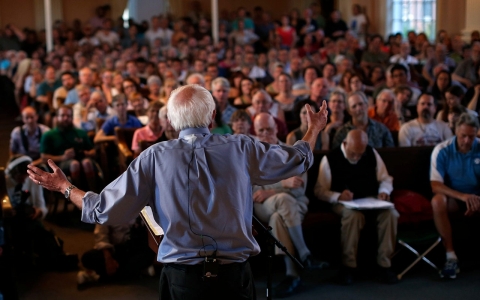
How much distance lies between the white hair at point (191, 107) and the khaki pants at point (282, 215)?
2.42 m

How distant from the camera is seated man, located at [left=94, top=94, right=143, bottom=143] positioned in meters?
7.24

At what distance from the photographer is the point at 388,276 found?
16.4 feet

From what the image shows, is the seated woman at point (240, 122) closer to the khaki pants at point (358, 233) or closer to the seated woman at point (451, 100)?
the khaki pants at point (358, 233)

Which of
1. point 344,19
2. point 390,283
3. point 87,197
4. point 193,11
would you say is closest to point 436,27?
point 344,19

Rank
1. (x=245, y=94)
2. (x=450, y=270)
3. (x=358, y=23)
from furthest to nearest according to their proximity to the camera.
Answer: (x=358, y=23)
(x=245, y=94)
(x=450, y=270)

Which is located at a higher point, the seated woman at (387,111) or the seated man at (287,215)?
the seated woman at (387,111)

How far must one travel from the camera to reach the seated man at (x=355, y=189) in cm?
504

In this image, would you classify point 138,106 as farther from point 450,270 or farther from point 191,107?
point 191,107

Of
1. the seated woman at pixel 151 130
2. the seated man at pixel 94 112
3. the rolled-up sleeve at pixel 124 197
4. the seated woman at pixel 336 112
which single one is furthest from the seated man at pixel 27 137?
the rolled-up sleeve at pixel 124 197

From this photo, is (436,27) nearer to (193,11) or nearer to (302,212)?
(193,11)

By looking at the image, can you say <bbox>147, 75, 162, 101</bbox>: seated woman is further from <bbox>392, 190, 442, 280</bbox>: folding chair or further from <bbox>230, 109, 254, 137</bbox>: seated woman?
<bbox>392, 190, 442, 280</bbox>: folding chair

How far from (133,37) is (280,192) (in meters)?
10.4

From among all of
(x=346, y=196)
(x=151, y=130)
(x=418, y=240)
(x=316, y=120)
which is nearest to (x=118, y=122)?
(x=151, y=130)

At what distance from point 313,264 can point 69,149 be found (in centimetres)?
298
